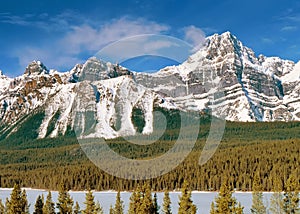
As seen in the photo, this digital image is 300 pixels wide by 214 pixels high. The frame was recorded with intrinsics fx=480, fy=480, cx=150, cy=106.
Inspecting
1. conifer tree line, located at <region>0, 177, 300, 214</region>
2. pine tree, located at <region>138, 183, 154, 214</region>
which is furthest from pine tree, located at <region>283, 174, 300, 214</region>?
pine tree, located at <region>138, 183, 154, 214</region>

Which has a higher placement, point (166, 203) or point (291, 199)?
point (291, 199)

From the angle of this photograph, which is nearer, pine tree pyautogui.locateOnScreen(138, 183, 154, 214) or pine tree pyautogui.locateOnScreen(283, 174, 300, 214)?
pine tree pyautogui.locateOnScreen(138, 183, 154, 214)

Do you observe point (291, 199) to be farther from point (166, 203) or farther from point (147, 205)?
point (147, 205)

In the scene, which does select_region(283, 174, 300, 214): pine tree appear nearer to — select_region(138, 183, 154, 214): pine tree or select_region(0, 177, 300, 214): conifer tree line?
select_region(0, 177, 300, 214): conifer tree line

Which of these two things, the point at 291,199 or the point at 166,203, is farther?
the point at 166,203

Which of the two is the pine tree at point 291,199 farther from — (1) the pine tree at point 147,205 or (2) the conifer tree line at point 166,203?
(1) the pine tree at point 147,205

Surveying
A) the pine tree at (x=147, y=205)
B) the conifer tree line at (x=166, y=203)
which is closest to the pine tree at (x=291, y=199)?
the conifer tree line at (x=166, y=203)

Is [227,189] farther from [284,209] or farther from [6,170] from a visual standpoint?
[6,170]

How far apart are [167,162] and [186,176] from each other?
2318 cm

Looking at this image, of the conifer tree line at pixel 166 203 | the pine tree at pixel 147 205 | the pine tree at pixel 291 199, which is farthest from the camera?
the pine tree at pixel 291 199

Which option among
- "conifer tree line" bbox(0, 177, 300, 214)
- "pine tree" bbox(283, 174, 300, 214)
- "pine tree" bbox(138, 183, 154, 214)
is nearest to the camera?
"conifer tree line" bbox(0, 177, 300, 214)

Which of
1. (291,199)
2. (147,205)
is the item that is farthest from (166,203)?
(291,199)

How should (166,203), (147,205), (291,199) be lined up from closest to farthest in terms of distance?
(147,205) → (291,199) → (166,203)

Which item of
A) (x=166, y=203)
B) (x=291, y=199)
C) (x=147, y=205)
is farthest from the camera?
(x=166, y=203)
